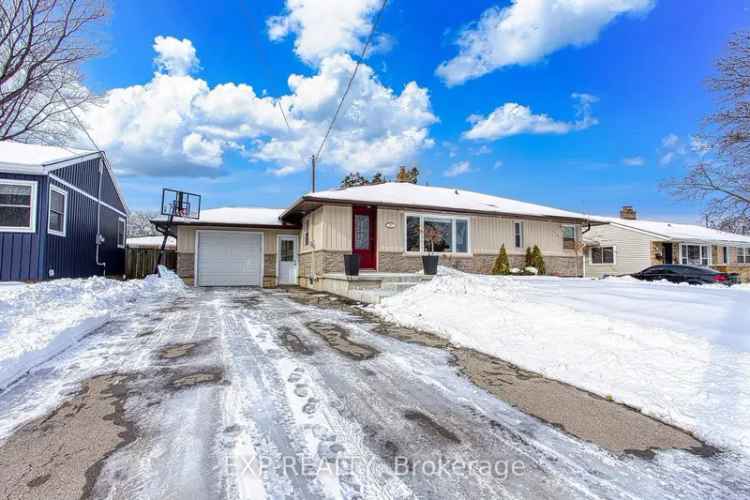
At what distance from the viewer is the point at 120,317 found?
6770mm

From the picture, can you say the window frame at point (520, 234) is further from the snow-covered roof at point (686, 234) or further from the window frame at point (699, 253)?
the window frame at point (699, 253)

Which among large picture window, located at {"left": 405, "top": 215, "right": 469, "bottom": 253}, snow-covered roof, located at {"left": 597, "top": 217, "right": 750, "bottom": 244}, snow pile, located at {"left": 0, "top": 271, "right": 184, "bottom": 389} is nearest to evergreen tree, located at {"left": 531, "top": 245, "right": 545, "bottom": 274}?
large picture window, located at {"left": 405, "top": 215, "right": 469, "bottom": 253}

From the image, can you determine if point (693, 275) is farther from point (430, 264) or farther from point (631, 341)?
point (631, 341)

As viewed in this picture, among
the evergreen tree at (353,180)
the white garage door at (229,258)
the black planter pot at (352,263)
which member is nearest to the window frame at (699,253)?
the evergreen tree at (353,180)

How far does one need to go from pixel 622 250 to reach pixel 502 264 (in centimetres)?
1579

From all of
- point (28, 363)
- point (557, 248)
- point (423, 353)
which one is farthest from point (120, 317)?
point (557, 248)

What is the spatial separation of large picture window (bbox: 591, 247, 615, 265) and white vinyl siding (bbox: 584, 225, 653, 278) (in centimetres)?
23

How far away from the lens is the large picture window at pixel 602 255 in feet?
81.8

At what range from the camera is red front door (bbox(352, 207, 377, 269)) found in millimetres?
12555

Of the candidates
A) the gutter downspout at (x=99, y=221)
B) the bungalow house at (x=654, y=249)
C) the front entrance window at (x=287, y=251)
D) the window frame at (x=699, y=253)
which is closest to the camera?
the gutter downspout at (x=99, y=221)

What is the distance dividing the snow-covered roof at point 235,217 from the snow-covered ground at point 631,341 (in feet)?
32.6

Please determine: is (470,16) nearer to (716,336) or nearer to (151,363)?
(716,336)

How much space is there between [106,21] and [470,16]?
996 centimetres

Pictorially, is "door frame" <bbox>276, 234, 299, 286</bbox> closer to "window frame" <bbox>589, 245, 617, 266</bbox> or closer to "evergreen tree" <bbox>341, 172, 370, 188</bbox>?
"evergreen tree" <bbox>341, 172, 370, 188</bbox>
